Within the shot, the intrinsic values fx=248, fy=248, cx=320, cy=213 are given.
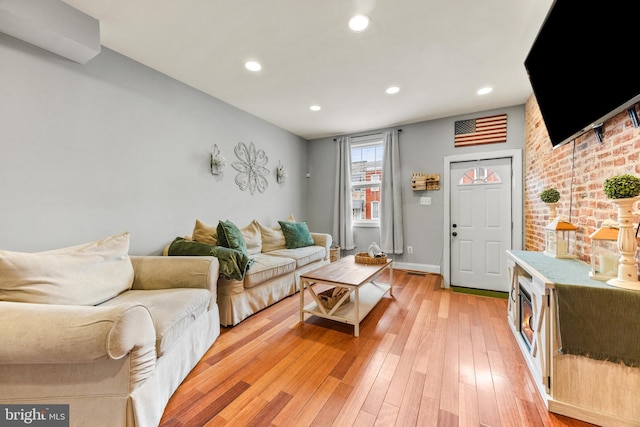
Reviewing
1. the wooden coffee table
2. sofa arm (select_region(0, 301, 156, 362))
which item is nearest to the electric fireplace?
the wooden coffee table

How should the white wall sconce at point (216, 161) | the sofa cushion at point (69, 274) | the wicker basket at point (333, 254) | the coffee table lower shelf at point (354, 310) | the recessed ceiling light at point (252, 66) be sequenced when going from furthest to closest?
1. the wicker basket at point (333, 254)
2. the white wall sconce at point (216, 161)
3. the recessed ceiling light at point (252, 66)
4. the coffee table lower shelf at point (354, 310)
5. the sofa cushion at point (69, 274)

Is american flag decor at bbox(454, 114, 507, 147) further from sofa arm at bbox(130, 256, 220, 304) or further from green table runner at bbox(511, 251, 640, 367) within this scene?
sofa arm at bbox(130, 256, 220, 304)

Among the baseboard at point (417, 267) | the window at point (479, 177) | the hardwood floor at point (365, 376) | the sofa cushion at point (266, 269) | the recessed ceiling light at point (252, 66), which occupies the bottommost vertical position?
the hardwood floor at point (365, 376)

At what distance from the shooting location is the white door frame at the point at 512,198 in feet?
11.0

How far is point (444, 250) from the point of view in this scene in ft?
12.3

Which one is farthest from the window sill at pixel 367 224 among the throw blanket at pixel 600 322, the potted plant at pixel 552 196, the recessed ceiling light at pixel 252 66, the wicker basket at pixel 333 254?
the throw blanket at pixel 600 322

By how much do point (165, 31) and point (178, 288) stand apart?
210 cm

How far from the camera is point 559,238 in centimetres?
205

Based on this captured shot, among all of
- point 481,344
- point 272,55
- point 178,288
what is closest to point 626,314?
point 481,344

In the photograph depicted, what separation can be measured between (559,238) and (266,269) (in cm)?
264

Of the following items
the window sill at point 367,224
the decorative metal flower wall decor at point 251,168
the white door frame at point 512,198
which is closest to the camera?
the white door frame at point 512,198

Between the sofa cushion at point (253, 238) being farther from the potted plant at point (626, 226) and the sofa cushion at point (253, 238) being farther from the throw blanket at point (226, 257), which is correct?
the potted plant at point (626, 226)

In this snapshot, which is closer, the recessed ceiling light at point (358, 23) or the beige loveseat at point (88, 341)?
the beige loveseat at point (88, 341)

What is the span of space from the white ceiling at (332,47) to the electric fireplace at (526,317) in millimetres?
2110
